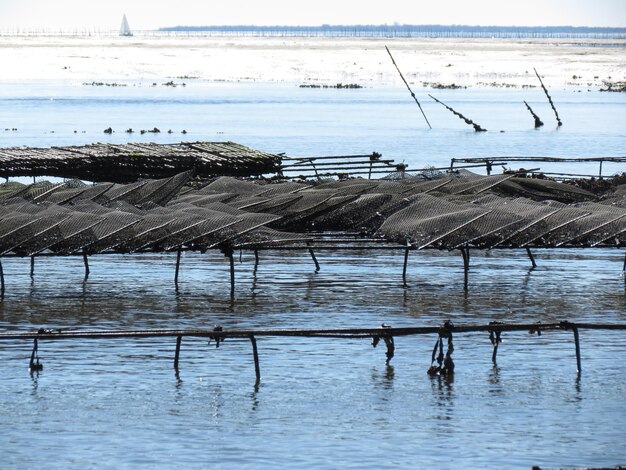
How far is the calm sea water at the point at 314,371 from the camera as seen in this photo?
20484mm

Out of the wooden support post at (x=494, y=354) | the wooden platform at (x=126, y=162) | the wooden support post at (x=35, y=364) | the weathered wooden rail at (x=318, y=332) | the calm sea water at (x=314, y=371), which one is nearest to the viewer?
the calm sea water at (x=314, y=371)

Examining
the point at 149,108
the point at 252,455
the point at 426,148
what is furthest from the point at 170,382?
→ the point at 149,108

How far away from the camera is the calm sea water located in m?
20.5

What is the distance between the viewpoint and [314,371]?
25.5 metres

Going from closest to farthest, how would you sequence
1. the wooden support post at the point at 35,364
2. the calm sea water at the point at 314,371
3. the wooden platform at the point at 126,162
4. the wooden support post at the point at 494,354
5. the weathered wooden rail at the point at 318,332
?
1. the calm sea water at the point at 314,371
2. the weathered wooden rail at the point at 318,332
3. the wooden support post at the point at 35,364
4. the wooden support post at the point at 494,354
5. the wooden platform at the point at 126,162

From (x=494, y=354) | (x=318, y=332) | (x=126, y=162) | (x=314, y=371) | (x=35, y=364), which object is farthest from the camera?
(x=126, y=162)

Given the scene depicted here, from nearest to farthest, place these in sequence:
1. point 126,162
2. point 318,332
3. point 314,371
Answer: point 318,332 < point 314,371 < point 126,162

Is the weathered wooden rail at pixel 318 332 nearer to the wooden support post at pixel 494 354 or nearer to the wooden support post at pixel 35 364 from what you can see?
the wooden support post at pixel 35 364

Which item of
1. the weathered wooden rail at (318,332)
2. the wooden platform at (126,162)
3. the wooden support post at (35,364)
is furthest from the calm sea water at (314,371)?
the wooden platform at (126,162)

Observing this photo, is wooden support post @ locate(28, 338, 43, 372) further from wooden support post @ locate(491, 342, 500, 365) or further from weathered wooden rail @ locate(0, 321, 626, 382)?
wooden support post @ locate(491, 342, 500, 365)

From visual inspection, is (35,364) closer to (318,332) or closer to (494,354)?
(318,332)

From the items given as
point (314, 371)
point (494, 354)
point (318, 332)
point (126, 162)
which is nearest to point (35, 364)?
point (314, 371)

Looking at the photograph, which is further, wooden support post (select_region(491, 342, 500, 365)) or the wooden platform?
the wooden platform

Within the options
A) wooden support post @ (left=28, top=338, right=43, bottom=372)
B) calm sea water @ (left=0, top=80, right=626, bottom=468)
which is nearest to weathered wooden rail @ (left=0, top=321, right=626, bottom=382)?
wooden support post @ (left=28, top=338, right=43, bottom=372)
